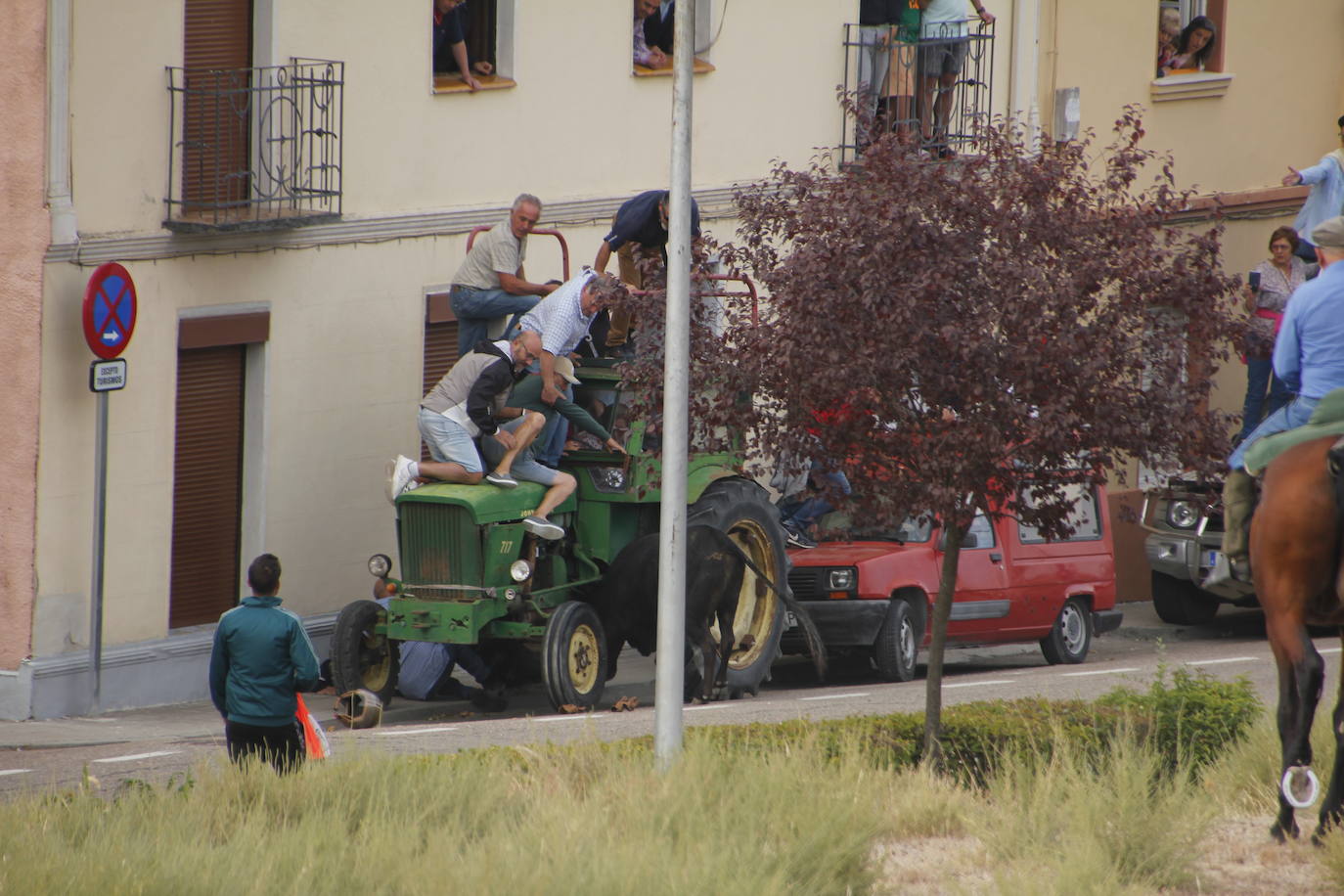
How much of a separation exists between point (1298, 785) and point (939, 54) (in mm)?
15052

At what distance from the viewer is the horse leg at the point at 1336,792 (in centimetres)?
902

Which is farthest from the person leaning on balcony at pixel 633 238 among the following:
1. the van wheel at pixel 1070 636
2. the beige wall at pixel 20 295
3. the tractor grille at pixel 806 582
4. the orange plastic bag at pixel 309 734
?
the orange plastic bag at pixel 309 734

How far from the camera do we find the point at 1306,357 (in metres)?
9.41

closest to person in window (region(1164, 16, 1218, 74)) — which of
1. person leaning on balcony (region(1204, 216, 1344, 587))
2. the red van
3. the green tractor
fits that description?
the red van

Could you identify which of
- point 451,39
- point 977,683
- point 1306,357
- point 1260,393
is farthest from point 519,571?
point 1260,393

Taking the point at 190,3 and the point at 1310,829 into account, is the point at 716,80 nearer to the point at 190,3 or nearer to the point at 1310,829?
the point at 190,3

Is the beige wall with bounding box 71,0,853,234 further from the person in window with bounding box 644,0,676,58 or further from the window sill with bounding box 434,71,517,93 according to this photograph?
the person in window with bounding box 644,0,676,58

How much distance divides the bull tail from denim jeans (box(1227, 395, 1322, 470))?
20.0 feet

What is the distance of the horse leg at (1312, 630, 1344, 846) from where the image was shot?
29.6 feet

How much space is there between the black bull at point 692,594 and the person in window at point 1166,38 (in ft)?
37.8

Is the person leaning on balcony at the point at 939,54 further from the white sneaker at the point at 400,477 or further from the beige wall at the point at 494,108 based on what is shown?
the white sneaker at the point at 400,477

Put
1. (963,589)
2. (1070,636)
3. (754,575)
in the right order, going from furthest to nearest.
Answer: (1070,636)
(963,589)
(754,575)

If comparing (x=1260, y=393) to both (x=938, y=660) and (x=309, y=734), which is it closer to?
(x=938, y=660)

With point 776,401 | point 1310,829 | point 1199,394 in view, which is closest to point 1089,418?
point 1199,394
